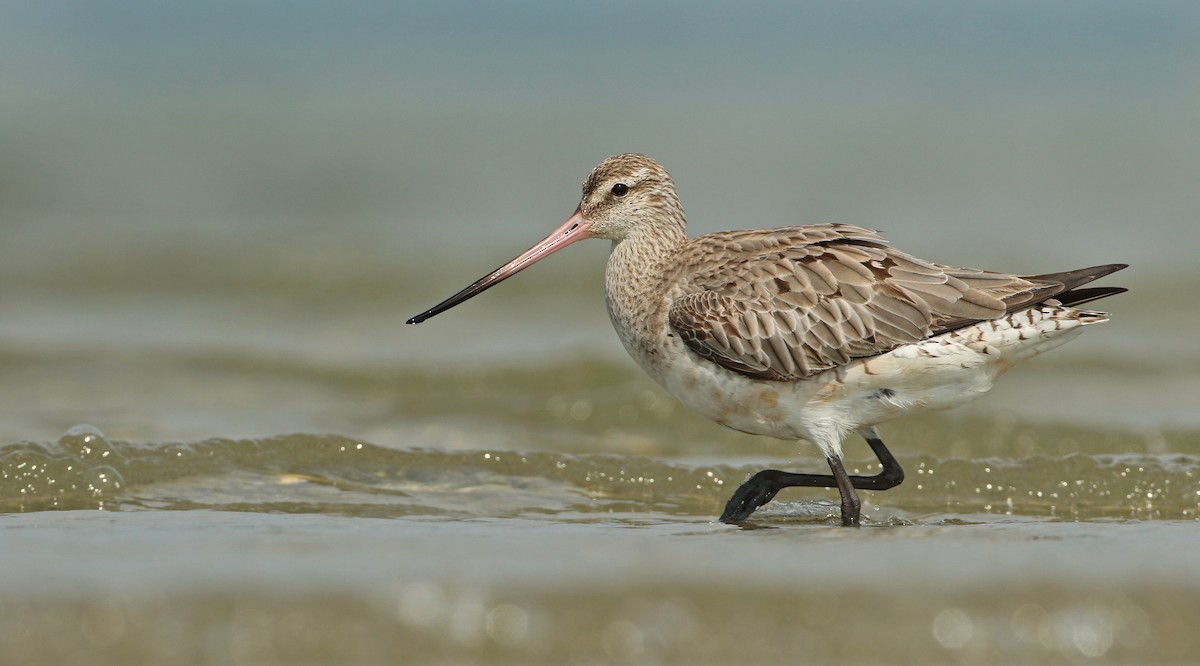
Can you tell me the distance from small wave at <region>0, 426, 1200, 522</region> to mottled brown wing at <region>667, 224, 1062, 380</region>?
44.4 inches

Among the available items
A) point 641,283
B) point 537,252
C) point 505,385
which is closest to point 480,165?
point 505,385

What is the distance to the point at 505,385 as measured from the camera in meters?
11.2

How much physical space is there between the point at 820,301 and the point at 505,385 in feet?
13.9

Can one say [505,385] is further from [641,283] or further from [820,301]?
[820,301]

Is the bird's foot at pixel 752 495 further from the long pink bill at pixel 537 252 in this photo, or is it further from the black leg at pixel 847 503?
the long pink bill at pixel 537 252

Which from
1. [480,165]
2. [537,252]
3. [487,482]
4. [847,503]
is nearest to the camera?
[847,503]

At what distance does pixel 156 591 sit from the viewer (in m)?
5.24

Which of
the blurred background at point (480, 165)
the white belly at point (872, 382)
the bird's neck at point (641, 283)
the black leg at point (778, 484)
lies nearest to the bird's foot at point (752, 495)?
the black leg at point (778, 484)

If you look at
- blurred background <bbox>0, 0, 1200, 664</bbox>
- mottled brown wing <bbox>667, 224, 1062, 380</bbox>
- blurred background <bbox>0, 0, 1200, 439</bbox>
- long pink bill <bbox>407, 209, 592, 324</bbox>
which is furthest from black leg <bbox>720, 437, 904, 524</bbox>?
blurred background <bbox>0, 0, 1200, 439</bbox>

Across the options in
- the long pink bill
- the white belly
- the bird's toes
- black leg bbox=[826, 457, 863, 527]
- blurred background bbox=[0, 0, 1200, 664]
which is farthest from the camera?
the long pink bill

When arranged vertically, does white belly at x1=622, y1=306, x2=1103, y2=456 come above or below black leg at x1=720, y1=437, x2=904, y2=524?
above

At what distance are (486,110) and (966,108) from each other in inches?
354

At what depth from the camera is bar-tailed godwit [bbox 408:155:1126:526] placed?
7238 millimetres

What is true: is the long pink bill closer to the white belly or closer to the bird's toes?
the white belly
